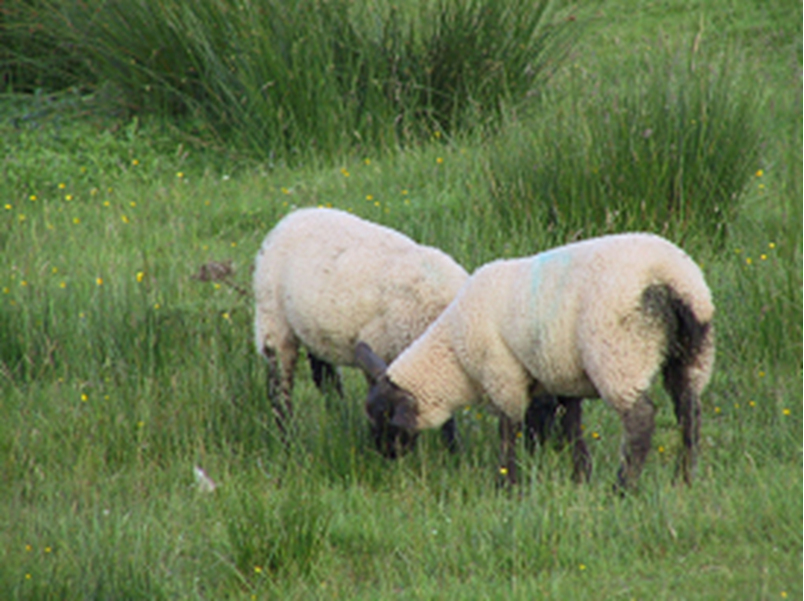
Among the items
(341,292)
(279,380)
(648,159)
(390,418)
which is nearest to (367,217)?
(648,159)

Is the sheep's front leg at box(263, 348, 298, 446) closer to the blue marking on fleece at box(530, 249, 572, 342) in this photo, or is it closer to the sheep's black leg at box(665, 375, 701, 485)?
the blue marking on fleece at box(530, 249, 572, 342)

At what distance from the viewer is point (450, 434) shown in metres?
6.28

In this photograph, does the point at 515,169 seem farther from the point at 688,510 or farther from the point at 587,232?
the point at 688,510

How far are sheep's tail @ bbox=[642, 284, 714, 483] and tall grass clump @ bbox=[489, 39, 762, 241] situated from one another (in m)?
2.25

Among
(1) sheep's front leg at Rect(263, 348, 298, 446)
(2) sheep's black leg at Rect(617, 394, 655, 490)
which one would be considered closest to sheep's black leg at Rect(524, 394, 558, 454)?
(2) sheep's black leg at Rect(617, 394, 655, 490)

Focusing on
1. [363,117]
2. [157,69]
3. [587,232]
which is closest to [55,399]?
[587,232]

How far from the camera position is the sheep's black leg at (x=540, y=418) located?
6.04 metres

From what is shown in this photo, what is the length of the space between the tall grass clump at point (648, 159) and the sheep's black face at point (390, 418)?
2.18 m

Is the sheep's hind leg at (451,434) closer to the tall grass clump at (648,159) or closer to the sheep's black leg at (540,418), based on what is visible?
the sheep's black leg at (540,418)

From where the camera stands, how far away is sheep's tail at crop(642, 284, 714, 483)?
16.6 ft

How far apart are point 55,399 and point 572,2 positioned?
7184 millimetres

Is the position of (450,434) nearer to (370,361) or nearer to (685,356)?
(370,361)

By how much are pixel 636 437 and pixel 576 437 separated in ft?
1.86

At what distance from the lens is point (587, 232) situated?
7.73m
